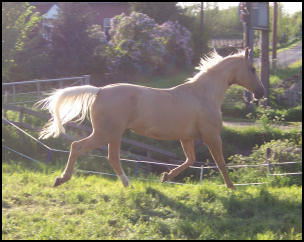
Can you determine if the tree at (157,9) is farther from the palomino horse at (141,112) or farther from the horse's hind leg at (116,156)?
the horse's hind leg at (116,156)

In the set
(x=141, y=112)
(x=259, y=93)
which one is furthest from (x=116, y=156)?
(x=259, y=93)

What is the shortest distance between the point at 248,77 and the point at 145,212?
3464mm

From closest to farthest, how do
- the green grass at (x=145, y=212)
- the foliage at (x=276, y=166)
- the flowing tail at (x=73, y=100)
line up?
the green grass at (x=145, y=212) → the flowing tail at (x=73, y=100) → the foliage at (x=276, y=166)

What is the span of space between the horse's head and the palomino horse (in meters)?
0.39

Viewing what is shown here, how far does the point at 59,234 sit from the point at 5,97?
1026 centimetres

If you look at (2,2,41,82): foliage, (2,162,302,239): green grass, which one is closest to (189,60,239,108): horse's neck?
(2,162,302,239): green grass

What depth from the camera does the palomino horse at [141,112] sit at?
22.7 feet

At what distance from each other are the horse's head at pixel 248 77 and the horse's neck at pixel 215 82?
15cm

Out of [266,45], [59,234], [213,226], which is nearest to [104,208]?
[59,234]

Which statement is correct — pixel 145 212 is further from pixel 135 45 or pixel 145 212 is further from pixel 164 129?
pixel 135 45

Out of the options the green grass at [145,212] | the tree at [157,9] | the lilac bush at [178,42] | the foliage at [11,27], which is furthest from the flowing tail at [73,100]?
the tree at [157,9]

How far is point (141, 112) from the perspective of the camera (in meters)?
7.04

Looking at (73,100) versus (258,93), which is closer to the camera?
(73,100)

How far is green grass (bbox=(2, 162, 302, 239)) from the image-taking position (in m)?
5.22
